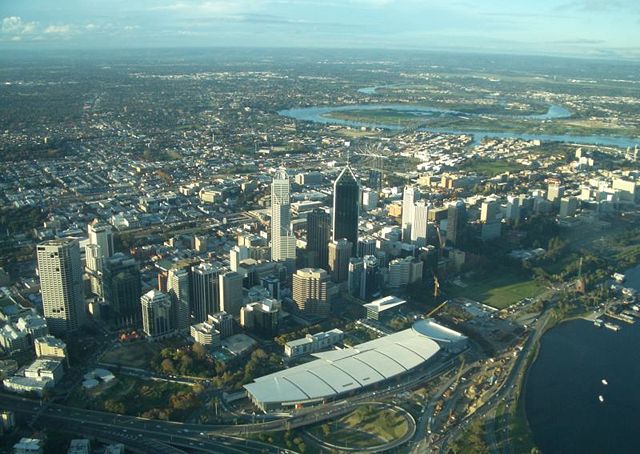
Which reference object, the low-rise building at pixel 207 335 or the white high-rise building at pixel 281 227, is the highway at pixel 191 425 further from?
the white high-rise building at pixel 281 227

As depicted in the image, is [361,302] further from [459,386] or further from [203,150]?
[203,150]

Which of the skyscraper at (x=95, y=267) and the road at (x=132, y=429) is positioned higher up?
the skyscraper at (x=95, y=267)

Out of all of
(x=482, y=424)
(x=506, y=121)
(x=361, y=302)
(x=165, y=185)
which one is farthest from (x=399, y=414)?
(x=506, y=121)

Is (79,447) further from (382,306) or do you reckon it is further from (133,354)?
(382,306)

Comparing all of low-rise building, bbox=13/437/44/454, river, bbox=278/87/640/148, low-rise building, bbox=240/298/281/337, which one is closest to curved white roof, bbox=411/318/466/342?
low-rise building, bbox=240/298/281/337

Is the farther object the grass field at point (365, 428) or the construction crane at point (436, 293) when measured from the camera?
the construction crane at point (436, 293)

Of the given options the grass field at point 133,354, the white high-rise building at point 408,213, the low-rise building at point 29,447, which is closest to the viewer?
the low-rise building at point 29,447

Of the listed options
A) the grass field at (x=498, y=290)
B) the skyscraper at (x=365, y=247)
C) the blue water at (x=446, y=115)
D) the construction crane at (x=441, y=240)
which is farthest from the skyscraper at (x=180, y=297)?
the blue water at (x=446, y=115)
